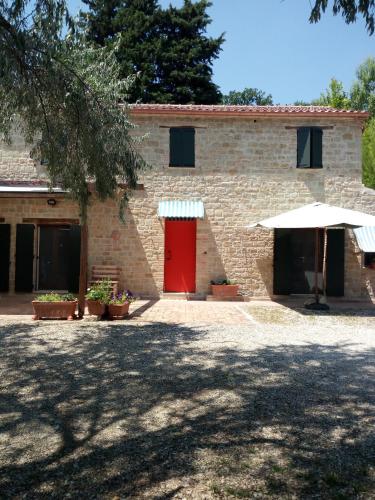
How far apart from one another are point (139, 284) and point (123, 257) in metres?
1.04

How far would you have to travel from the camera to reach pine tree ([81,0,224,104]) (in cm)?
2439

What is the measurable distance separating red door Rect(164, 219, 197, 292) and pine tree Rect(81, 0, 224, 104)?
38.1 feet

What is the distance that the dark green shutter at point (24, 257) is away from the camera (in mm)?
14320

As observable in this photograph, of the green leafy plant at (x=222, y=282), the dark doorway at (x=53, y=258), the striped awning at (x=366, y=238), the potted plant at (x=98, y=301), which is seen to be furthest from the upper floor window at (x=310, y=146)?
the dark doorway at (x=53, y=258)

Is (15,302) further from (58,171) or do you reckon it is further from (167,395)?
(167,395)

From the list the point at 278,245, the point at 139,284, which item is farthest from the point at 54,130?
the point at 278,245

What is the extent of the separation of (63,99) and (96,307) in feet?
16.6

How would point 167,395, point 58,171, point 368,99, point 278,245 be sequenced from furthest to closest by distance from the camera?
1. point 368,99
2. point 278,245
3. point 58,171
4. point 167,395

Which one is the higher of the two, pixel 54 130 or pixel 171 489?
pixel 54 130

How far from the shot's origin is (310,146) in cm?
1443

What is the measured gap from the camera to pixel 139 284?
1452cm

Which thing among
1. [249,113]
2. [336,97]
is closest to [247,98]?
[336,97]

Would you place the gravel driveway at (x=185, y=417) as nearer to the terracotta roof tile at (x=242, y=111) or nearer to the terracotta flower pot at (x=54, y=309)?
the terracotta flower pot at (x=54, y=309)

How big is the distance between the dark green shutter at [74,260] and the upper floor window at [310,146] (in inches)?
303
